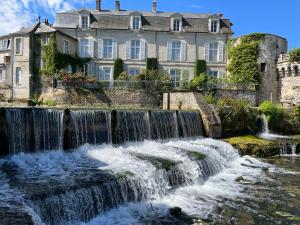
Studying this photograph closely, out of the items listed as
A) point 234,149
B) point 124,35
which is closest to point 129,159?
point 234,149

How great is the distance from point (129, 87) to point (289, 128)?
11.8 metres

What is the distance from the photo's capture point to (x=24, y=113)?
12422 mm

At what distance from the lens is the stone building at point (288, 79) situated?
1185 inches

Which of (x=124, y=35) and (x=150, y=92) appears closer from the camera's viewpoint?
(x=150, y=92)

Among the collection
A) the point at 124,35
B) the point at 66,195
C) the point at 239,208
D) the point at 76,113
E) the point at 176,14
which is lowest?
the point at 239,208

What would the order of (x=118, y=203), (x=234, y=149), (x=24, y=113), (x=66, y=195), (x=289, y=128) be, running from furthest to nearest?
(x=289, y=128) < (x=234, y=149) < (x=24, y=113) < (x=118, y=203) < (x=66, y=195)

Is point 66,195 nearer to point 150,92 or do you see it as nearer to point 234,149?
point 234,149

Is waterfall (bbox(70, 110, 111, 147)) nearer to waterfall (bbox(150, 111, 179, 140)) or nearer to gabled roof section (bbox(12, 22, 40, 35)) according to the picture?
waterfall (bbox(150, 111, 179, 140))

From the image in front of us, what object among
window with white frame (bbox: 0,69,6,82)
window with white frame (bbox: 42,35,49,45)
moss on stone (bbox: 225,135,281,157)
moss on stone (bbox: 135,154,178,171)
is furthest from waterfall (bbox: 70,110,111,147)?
window with white frame (bbox: 0,69,6,82)

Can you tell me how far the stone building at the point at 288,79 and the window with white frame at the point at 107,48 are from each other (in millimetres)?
15098

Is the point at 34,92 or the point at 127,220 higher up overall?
the point at 34,92

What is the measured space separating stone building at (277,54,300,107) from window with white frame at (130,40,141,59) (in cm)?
1255

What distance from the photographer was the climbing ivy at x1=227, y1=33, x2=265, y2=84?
30406 mm

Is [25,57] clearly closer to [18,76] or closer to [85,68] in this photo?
[18,76]
